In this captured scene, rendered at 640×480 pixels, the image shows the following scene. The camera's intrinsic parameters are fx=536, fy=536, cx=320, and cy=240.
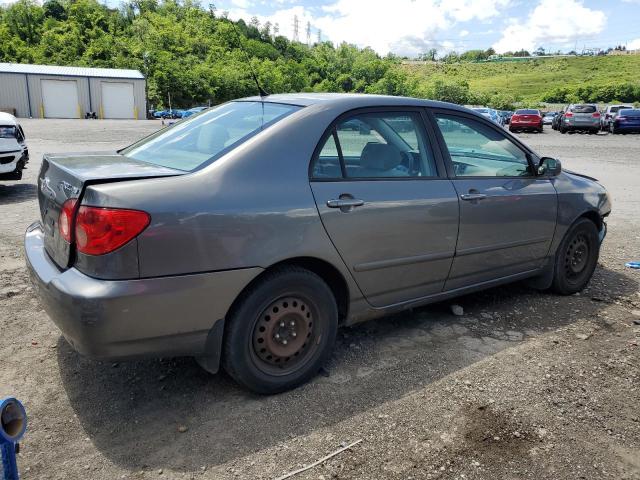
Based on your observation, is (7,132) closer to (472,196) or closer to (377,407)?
(472,196)

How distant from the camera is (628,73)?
95.7 m

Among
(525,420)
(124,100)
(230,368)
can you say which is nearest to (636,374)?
(525,420)

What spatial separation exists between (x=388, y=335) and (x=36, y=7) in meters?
89.1

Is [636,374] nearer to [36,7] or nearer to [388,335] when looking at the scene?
[388,335]

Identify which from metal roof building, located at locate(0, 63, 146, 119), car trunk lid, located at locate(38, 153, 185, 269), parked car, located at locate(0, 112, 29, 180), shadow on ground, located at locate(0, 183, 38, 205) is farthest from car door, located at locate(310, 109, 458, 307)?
metal roof building, located at locate(0, 63, 146, 119)

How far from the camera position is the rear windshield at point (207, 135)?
3008 millimetres

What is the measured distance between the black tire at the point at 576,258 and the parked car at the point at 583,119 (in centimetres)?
2933

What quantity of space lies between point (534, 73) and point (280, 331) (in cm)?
12801

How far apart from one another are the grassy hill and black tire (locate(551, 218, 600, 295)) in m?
87.7

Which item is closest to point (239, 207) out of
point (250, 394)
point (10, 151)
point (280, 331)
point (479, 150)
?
point (280, 331)

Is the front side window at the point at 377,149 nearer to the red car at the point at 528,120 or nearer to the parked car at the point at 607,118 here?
the red car at the point at 528,120

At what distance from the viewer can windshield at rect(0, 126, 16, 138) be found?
27.6 feet

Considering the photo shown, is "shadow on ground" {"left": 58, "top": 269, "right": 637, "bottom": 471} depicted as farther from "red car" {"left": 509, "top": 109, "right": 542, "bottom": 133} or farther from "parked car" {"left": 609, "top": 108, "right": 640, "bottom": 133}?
"red car" {"left": 509, "top": 109, "right": 542, "bottom": 133}

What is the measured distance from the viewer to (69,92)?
48.2 metres
